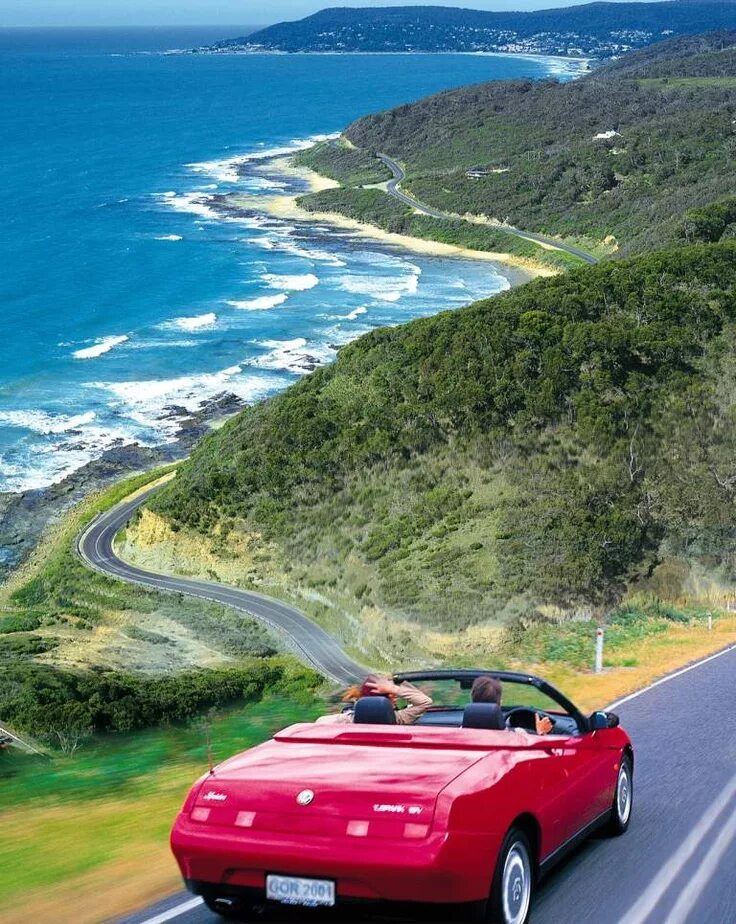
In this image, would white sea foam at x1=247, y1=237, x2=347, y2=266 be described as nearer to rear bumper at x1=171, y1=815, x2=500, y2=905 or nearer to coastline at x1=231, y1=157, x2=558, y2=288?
→ coastline at x1=231, y1=157, x2=558, y2=288

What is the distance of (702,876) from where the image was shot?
6.54 meters

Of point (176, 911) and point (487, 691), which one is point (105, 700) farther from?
point (487, 691)

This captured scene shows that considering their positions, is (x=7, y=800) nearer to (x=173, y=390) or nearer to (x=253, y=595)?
(x=253, y=595)

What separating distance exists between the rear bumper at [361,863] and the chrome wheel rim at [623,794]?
7.36ft

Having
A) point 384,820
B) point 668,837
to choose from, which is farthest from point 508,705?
point 384,820

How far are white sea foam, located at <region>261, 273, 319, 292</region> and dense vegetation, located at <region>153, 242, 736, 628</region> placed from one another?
40108 mm

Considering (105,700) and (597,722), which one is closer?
(597,722)

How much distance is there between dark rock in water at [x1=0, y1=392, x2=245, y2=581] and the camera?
156 feet

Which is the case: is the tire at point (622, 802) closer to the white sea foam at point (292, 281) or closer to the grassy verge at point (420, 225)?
the white sea foam at point (292, 281)

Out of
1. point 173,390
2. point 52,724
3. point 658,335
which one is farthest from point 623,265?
point 52,724

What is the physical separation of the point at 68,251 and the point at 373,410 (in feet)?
226

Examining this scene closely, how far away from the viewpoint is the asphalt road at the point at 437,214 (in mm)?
104900

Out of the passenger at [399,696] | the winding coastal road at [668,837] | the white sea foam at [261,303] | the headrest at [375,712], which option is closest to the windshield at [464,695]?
the passenger at [399,696]

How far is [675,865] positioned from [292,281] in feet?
290
